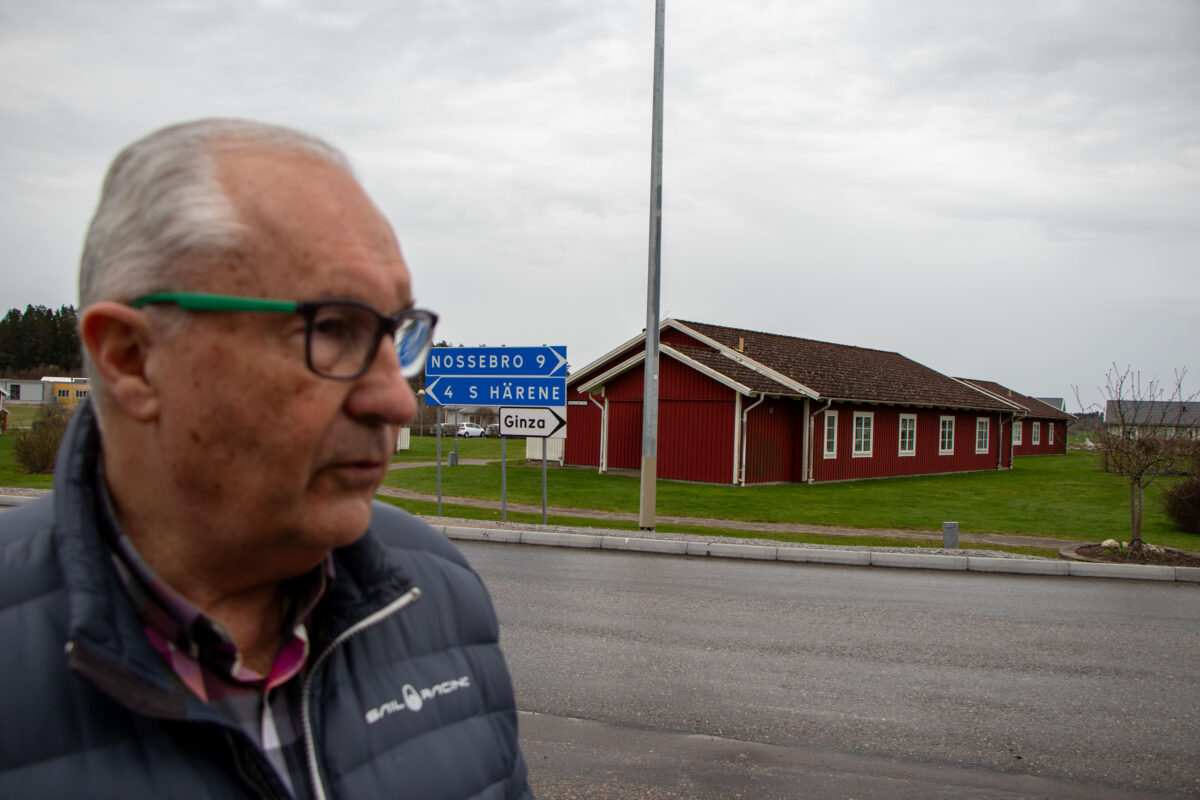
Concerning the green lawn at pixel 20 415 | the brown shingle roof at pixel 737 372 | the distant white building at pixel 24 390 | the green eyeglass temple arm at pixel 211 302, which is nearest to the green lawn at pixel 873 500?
the brown shingle roof at pixel 737 372

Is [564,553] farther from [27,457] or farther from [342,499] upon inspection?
[27,457]

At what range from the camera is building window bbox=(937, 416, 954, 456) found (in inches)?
1388

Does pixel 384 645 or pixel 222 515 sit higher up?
pixel 222 515

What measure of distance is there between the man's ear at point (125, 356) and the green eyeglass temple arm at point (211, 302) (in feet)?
0.11

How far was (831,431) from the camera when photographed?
28.3m

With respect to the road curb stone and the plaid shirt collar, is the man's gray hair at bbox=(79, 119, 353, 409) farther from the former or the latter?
the road curb stone

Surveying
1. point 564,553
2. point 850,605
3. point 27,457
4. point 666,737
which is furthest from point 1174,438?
point 27,457

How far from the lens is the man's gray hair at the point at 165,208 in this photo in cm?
118

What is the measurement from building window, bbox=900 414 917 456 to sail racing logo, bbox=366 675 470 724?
107 ft

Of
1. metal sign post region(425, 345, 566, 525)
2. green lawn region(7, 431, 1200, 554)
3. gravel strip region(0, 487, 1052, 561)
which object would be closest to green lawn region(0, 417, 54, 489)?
green lawn region(7, 431, 1200, 554)

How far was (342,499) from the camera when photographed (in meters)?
1.27

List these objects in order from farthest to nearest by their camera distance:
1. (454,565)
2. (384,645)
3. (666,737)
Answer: (666,737), (454,565), (384,645)

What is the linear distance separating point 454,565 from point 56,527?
28.0 inches

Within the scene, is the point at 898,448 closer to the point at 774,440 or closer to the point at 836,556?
the point at 774,440
